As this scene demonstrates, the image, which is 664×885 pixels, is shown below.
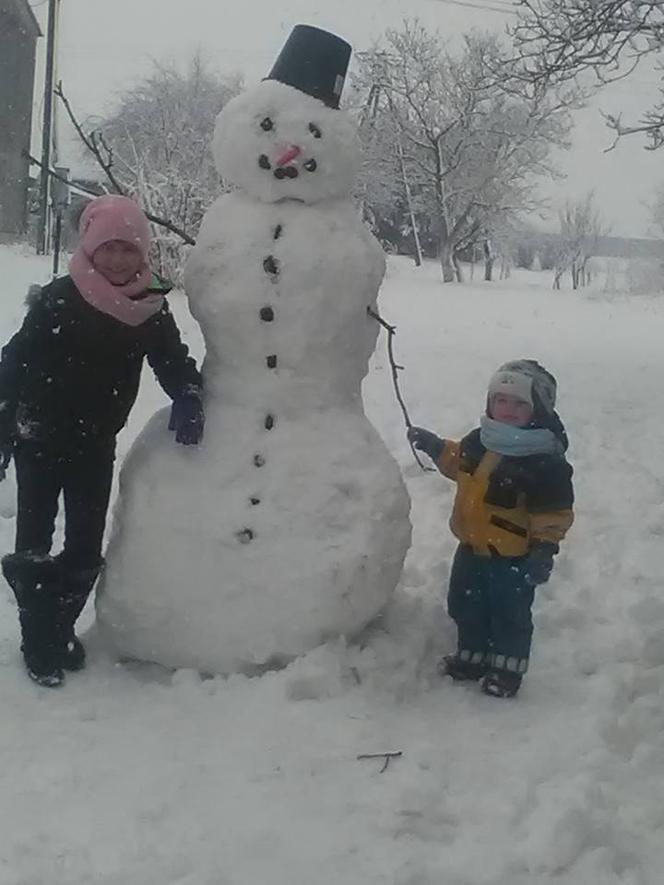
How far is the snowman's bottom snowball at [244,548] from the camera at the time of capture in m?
3.17

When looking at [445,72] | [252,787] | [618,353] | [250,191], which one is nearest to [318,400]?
[250,191]

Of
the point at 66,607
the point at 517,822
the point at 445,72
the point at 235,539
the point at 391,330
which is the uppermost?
the point at 445,72

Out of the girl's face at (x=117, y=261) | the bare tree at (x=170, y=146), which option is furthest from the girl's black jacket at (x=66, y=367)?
the bare tree at (x=170, y=146)

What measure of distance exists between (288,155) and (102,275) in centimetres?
69

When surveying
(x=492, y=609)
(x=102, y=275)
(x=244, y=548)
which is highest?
(x=102, y=275)

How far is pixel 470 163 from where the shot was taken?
2255cm

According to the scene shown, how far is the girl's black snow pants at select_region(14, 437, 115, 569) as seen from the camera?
3178 millimetres

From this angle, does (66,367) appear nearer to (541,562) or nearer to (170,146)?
(541,562)

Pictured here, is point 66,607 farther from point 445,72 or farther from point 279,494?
point 445,72

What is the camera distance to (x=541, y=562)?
3258 mm

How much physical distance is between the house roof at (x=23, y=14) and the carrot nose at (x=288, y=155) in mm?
17060

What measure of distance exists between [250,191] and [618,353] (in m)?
7.63

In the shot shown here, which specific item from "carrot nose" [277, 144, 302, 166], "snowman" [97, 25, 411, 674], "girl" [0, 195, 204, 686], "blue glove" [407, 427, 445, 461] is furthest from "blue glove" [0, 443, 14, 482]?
"blue glove" [407, 427, 445, 461]

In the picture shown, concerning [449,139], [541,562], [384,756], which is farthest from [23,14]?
[384,756]
